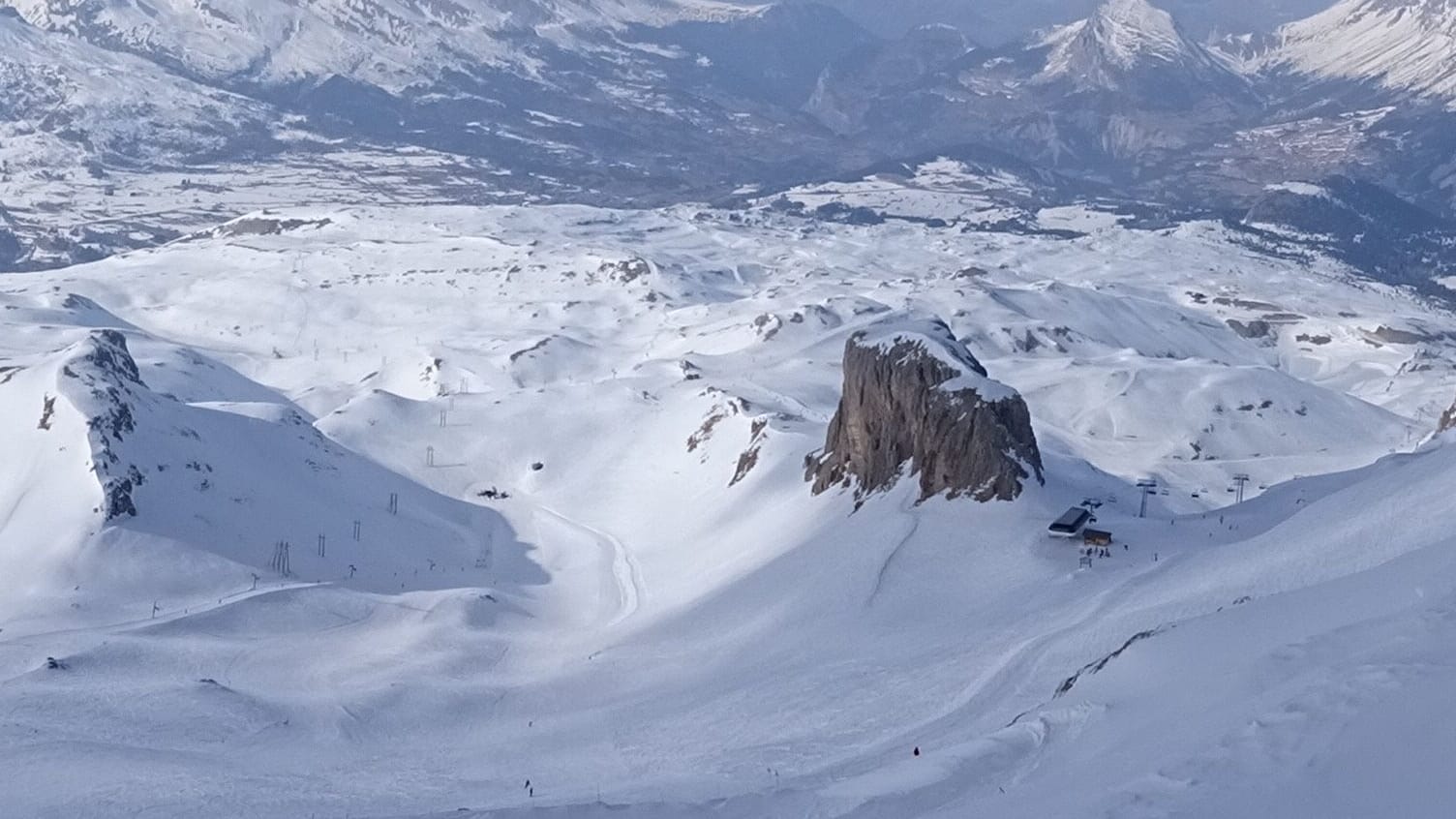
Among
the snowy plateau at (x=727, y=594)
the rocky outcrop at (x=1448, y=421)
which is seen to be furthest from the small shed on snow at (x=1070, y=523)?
the rocky outcrop at (x=1448, y=421)

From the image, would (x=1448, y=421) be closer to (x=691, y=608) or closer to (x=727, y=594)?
(x=727, y=594)

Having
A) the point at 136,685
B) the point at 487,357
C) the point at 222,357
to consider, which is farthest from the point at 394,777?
the point at 222,357

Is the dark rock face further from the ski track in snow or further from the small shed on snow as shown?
the ski track in snow

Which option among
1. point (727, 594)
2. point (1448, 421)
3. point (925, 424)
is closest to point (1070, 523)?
point (925, 424)

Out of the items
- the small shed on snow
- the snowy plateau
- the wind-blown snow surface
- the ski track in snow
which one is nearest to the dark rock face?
the snowy plateau

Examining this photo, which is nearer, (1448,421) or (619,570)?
(619,570)

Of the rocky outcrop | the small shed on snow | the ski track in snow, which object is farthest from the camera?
the rocky outcrop
